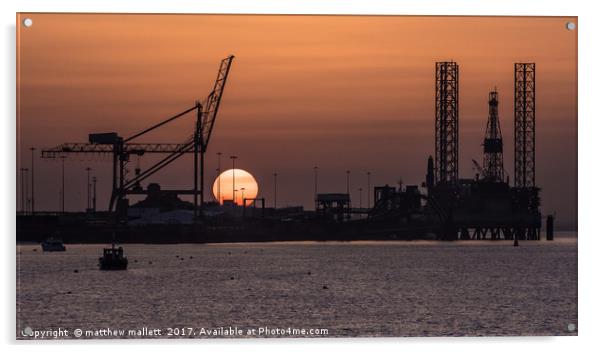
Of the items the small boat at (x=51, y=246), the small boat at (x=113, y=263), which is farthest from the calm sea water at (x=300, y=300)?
the small boat at (x=51, y=246)

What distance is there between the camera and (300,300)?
144 ft

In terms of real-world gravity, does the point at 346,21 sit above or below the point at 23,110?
above

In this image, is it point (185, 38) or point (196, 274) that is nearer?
point (185, 38)

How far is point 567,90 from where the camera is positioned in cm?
2420

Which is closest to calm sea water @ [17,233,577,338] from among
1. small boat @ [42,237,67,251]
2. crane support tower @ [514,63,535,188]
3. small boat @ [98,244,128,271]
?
small boat @ [98,244,128,271]

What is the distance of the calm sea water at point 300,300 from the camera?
111 ft

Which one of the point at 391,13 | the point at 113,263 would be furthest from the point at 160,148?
the point at 391,13

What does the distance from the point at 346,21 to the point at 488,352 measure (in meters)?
6.83

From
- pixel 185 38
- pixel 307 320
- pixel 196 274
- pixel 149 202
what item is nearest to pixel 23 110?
pixel 185 38

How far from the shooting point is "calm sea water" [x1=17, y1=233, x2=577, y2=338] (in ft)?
111

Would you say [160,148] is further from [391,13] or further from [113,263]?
[391,13]

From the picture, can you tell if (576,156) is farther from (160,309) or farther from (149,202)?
(149,202)

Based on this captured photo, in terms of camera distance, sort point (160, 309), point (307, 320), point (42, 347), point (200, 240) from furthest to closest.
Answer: point (200, 240) → point (160, 309) → point (307, 320) → point (42, 347)
